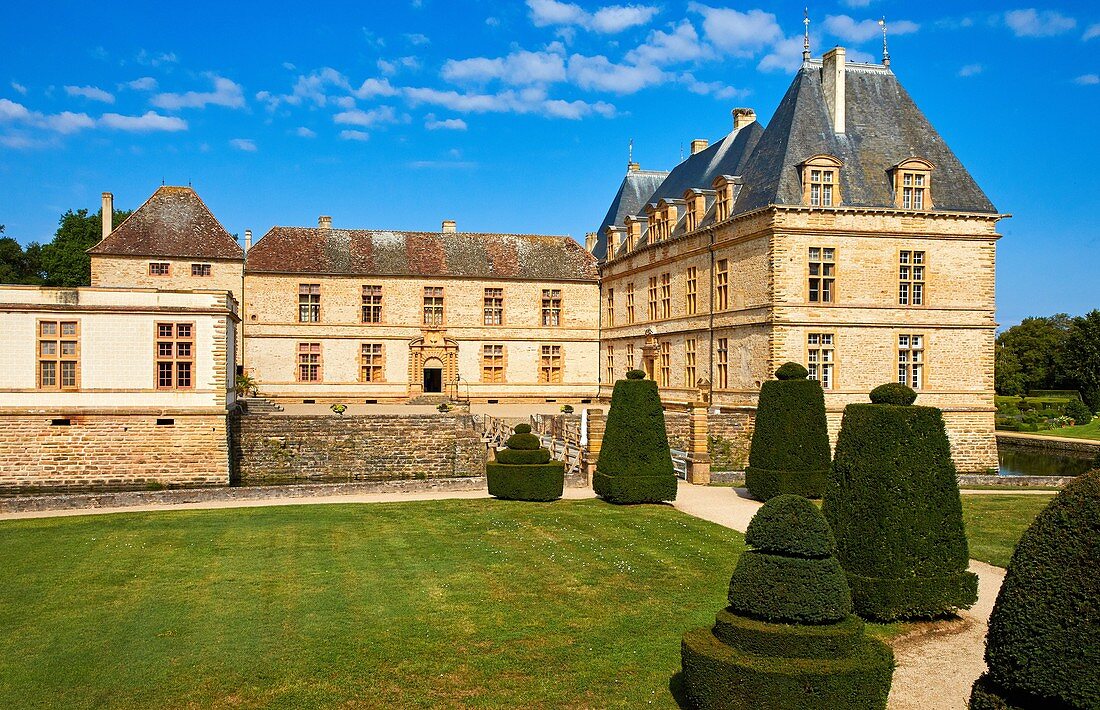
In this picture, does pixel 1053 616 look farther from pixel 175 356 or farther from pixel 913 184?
pixel 913 184

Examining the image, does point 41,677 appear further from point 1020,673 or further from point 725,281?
point 725,281

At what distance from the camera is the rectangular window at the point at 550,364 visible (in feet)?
132

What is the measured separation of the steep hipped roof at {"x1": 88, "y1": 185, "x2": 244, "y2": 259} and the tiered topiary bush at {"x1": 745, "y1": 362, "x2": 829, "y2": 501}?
24171mm

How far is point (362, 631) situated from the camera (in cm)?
957

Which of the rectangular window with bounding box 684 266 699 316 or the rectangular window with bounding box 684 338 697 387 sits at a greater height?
the rectangular window with bounding box 684 266 699 316

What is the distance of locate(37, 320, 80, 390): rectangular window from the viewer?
23219 millimetres

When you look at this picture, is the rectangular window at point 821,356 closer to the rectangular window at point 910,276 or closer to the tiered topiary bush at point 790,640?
the rectangular window at point 910,276

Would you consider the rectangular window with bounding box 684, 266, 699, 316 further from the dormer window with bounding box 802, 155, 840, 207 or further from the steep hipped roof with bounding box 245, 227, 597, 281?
the steep hipped roof with bounding box 245, 227, 597, 281

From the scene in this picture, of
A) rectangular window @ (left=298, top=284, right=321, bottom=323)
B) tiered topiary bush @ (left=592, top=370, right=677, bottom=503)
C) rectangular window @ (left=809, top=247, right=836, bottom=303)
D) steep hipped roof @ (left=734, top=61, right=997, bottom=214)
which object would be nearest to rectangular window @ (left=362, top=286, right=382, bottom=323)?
rectangular window @ (left=298, top=284, right=321, bottom=323)

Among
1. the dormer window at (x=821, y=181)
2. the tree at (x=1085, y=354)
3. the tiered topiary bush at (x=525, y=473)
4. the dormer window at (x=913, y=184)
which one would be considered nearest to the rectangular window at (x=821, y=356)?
the dormer window at (x=821, y=181)

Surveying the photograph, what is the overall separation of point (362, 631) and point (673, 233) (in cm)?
2669

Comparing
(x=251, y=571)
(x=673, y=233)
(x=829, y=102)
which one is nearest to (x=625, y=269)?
(x=673, y=233)

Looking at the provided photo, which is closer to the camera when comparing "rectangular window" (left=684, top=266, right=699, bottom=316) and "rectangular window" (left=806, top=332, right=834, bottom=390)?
"rectangular window" (left=806, top=332, right=834, bottom=390)

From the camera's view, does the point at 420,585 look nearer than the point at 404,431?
Yes
